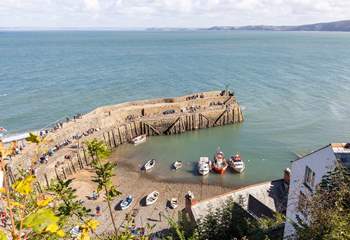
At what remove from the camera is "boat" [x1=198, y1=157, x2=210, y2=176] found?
147 ft

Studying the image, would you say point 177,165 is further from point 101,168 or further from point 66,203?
point 66,203

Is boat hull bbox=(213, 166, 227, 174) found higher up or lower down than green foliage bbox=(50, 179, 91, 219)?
lower down

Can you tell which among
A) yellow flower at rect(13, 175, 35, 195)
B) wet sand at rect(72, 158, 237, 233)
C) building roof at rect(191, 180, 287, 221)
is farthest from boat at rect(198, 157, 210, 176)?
yellow flower at rect(13, 175, 35, 195)

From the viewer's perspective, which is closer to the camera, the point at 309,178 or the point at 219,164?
the point at 309,178

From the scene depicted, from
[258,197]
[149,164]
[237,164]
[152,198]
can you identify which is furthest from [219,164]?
[258,197]

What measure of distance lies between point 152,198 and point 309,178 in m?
21.5

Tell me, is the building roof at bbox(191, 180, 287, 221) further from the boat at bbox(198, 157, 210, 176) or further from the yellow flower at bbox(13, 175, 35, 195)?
the yellow flower at bbox(13, 175, 35, 195)

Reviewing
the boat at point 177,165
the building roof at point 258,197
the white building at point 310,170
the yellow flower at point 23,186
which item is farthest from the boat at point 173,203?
the yellow flower at point 23,186

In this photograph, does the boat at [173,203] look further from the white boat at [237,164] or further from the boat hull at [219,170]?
the white boat at [237,164]

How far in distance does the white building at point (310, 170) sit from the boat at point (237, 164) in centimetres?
2407

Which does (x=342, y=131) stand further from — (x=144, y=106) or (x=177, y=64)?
(x=177, y=64)

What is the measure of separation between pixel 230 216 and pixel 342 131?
1768 inches

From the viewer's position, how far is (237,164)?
45781 mm

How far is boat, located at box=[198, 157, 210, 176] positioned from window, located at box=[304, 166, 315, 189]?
25.3 m
